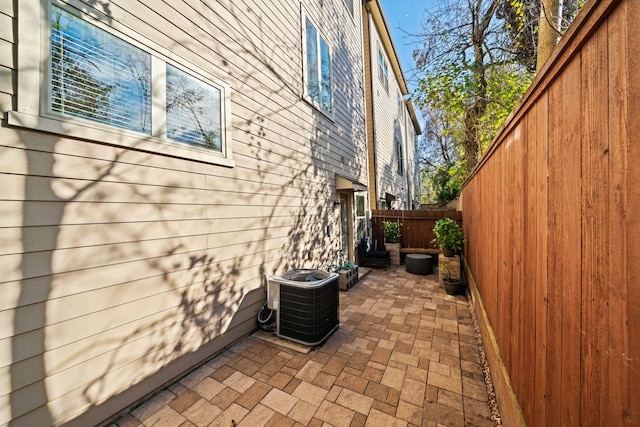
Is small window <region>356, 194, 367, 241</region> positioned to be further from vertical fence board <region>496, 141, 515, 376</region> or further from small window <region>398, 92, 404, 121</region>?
small window <region>398, 92, 404, 121</region>

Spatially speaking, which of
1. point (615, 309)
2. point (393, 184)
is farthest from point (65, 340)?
point (393, 184)

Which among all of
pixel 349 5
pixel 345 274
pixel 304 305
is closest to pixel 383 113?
pixel 349 5

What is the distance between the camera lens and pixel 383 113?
34.6 feet

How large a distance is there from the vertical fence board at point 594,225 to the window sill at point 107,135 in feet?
9.37

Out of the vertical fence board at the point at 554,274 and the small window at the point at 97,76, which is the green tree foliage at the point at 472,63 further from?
the small window at the point at 97,76

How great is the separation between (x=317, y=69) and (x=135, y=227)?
474 centimetres

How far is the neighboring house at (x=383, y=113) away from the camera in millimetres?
9141

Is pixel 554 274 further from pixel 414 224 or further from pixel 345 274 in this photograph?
pixel 414 224

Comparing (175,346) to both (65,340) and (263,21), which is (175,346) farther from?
(263,21)

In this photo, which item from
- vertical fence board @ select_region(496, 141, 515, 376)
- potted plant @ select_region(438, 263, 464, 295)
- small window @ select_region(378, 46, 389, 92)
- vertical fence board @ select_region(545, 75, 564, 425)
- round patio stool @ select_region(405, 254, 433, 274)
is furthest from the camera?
small window @ select_region(378, 46, 389, 92)

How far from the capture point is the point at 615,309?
0.70 metres

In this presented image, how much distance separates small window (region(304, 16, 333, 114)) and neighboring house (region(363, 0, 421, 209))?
3.60 metres

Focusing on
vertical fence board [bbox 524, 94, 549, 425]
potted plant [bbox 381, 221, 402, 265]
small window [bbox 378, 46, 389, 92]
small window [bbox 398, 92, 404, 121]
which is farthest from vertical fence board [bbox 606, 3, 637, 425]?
small window [bbox 398, 92, 404, 121]

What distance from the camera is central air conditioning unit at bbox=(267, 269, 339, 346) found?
10.3ft
